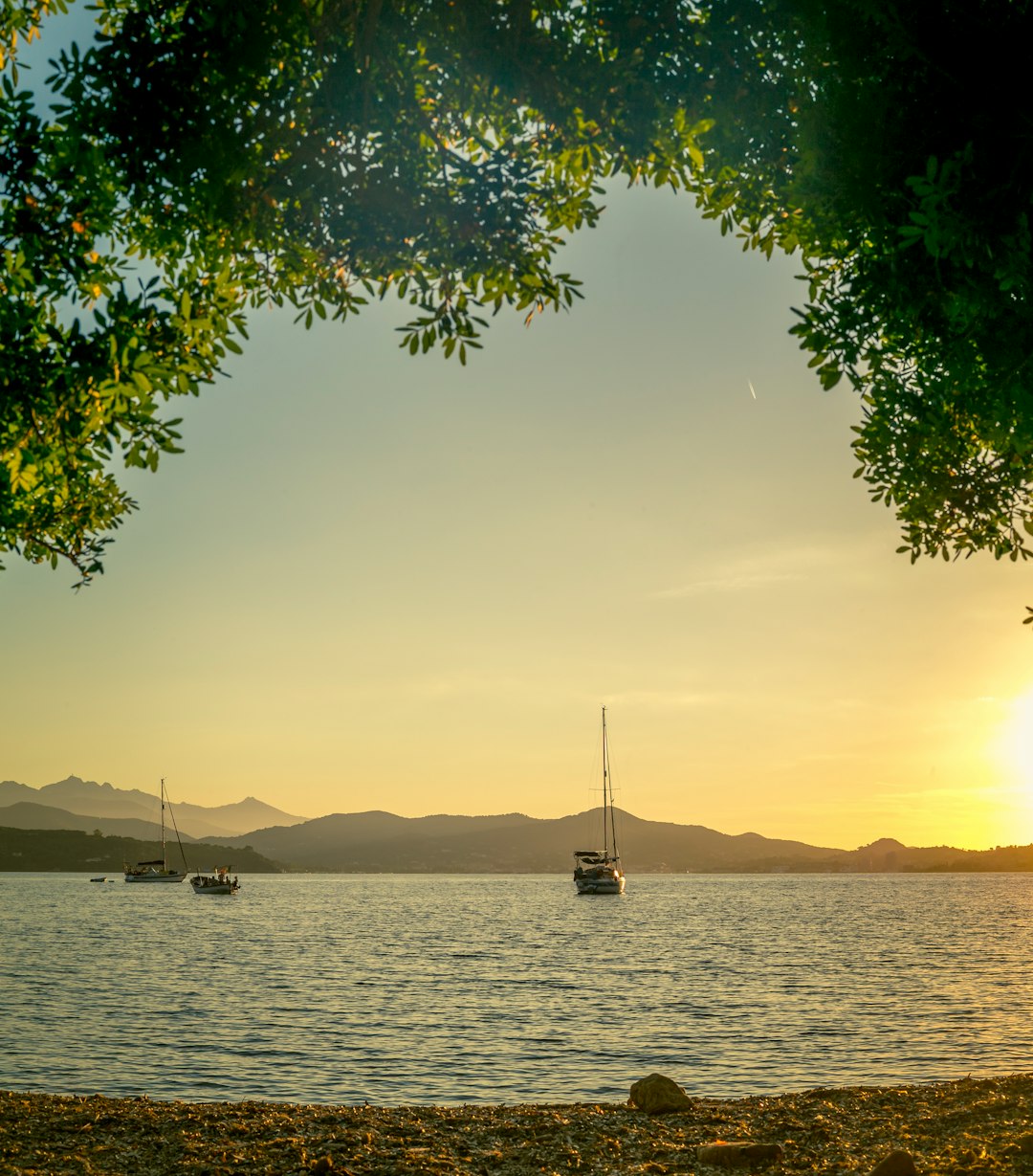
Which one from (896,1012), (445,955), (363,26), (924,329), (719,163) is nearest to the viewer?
(363,26)

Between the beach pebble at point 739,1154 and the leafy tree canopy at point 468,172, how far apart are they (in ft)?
27.6

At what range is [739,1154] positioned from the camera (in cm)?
1191

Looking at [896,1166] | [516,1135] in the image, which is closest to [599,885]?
[516,1135]

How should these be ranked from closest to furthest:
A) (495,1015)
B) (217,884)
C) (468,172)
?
(468,172), (495,1015), (217,884)

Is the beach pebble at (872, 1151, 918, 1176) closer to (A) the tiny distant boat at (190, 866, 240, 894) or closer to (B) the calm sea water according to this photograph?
(B) the calm sea water

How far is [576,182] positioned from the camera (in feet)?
35.8

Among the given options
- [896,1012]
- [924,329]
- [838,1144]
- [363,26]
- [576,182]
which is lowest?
[896,1012]

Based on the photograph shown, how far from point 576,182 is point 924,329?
3.91 meters

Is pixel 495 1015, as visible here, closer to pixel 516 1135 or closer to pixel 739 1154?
pixel 516 1135

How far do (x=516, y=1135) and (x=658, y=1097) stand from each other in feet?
9.82

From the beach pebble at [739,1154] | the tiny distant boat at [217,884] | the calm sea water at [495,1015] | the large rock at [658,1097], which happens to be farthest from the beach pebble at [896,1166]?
the tiny distant boat at [217,884]

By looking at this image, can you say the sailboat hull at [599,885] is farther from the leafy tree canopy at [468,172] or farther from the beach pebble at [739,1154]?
the leafy tree canopy at [468,172]

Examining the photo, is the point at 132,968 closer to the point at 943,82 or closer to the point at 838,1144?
the point at 838,1144

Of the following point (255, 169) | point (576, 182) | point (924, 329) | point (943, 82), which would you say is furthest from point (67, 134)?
point (924, 329)
